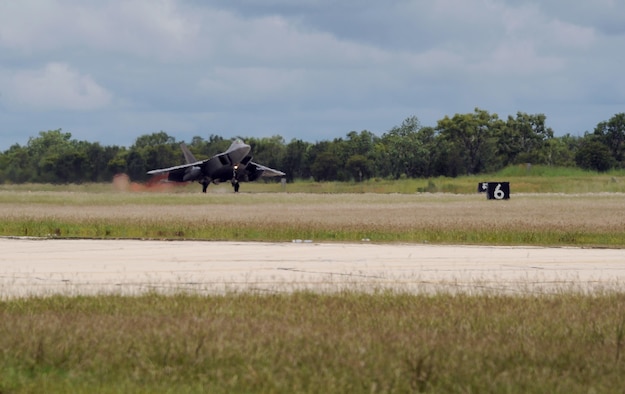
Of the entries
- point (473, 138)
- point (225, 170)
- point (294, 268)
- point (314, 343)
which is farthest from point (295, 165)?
point (314, 343)

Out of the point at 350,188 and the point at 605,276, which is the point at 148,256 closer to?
the point at 605,276

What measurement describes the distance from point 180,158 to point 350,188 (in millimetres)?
32063

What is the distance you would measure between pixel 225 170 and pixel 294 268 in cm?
6092

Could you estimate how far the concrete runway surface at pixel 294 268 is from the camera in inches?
615

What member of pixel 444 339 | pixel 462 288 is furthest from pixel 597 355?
pixel 462 288

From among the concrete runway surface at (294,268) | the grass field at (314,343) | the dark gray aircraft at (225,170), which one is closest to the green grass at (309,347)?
Answer: the grass field at (314,343)

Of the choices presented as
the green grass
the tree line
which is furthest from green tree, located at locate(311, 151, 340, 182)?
the green grass

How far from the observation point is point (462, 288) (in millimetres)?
15531

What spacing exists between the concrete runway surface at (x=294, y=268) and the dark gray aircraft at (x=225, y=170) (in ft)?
171

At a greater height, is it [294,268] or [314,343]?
[314,343]

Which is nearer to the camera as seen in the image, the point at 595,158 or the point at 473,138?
the point at 595,158

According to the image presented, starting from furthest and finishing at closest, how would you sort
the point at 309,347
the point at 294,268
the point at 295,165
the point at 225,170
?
the point at 295,165, the point at 225,170, the point at 294,268, the point at 309,347

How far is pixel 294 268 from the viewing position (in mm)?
18922

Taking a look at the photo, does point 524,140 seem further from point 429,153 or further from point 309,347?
point 309,347
